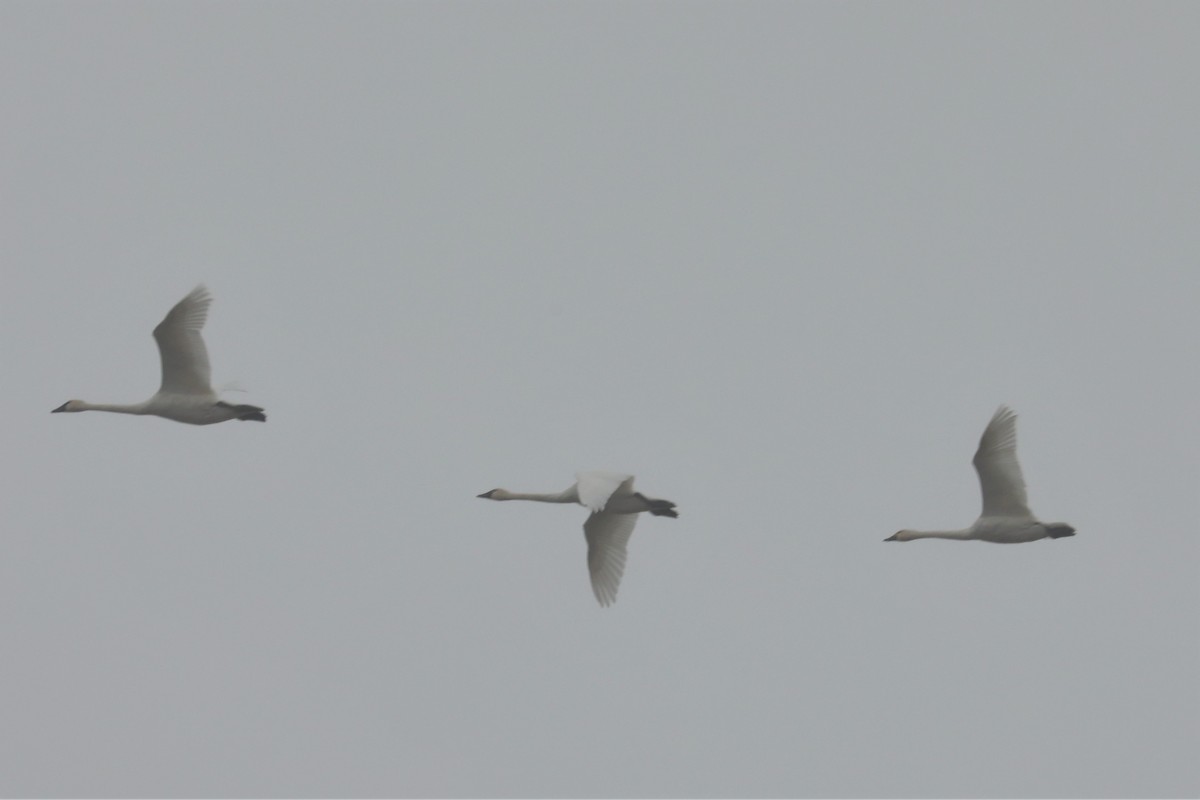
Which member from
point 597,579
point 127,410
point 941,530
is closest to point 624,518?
point 597,579

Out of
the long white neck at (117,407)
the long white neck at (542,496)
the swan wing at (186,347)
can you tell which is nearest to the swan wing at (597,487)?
the long white neck at (542,496)

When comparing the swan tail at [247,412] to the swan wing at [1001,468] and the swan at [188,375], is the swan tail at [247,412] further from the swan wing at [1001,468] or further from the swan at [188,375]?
the swan wing at [1001,468]

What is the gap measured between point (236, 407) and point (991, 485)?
1196cm

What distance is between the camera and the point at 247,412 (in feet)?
151

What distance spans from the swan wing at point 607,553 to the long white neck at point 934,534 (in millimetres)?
4555

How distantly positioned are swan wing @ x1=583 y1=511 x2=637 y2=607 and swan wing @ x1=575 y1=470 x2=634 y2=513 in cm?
224

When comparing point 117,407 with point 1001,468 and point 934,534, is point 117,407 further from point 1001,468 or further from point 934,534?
point 1001,468

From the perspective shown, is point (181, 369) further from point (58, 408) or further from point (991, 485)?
point (991, 485)

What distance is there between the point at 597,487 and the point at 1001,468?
250 inches

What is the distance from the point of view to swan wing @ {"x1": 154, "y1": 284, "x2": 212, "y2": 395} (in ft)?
148

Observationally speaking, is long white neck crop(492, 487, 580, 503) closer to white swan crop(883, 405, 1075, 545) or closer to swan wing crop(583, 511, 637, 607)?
swan wing crop(583, 511, 637, 607)

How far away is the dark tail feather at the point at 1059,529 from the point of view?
44.6 metres

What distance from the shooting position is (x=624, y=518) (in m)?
47.3

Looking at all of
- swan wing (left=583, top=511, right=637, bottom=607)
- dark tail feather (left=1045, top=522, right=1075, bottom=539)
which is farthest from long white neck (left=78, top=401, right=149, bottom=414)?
dark tail feather (left=1045, top=522, right=1075, bottom=539)
